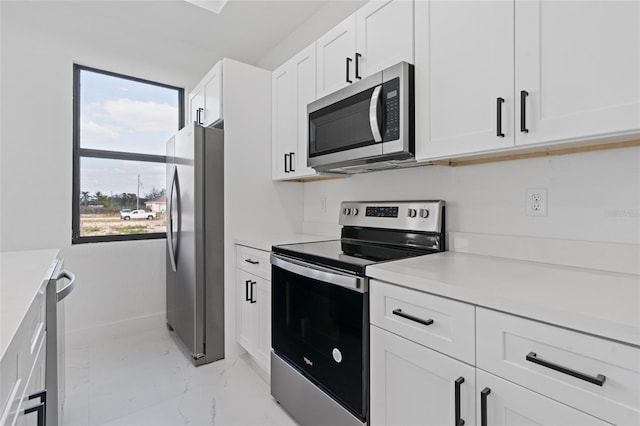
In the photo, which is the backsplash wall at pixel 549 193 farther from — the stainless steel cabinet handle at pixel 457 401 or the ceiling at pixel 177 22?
the ceiling at pixel 177 22

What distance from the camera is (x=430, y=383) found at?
1071 mm

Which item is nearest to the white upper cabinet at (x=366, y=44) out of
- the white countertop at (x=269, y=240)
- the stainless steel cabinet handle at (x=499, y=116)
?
the stainless steel cabinet handle at (x=499, y=116)

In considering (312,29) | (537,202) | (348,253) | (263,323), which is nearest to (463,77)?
(537,202)

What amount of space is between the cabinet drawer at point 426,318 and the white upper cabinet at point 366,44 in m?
1.05

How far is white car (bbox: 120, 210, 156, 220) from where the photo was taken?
120 inches

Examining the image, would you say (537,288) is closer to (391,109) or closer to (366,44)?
(391,109)

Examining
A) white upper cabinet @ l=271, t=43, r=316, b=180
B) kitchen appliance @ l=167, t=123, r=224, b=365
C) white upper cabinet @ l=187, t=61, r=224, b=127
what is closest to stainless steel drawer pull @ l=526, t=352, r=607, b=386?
white upper cabinet @ l=271, t=43, r=316, b=180

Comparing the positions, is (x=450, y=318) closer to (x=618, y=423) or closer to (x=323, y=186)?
(x=618, y=423)

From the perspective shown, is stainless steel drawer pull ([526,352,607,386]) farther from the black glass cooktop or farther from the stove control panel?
the stove control panel

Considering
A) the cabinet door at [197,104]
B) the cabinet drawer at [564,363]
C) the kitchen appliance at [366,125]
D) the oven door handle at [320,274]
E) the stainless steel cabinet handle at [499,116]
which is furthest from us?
the cabinet door at [197,104]

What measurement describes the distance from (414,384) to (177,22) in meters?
3.17

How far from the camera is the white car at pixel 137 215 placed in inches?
120

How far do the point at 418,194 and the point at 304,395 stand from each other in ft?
3.95

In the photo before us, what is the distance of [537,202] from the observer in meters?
1.37
